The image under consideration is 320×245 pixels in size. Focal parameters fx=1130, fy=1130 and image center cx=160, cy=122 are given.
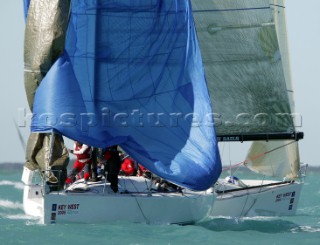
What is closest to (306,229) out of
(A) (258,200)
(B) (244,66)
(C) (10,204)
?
(A) (258,200)

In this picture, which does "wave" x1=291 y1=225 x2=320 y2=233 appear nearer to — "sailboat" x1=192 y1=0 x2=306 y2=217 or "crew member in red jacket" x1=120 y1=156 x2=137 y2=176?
"sailboat" x1=192 y1=0 x2=306 y2=217

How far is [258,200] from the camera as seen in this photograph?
1200 inches

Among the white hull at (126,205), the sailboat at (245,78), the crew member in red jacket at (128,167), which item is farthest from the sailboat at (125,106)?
the crew member in red jacket at (128,167)

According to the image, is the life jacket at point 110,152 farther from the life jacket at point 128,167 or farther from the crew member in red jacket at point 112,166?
the life jacket at point 128,167

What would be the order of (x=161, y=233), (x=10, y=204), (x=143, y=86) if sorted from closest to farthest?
(x=161, y=233) < (x=143, y=86) < (x=10, y=204)

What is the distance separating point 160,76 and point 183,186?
2731 mm

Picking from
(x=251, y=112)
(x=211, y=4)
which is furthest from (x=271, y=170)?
(x=211, y=4)

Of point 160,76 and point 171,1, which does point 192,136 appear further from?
point 171,1

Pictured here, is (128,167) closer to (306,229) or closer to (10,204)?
(306,229)

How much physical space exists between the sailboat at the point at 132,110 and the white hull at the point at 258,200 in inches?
95.0

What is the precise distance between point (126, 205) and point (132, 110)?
7.29 feet

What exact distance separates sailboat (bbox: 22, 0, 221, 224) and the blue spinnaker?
23 millimetres

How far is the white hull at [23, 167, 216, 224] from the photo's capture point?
24516 mm

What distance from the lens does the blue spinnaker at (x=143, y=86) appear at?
25.3 metres
